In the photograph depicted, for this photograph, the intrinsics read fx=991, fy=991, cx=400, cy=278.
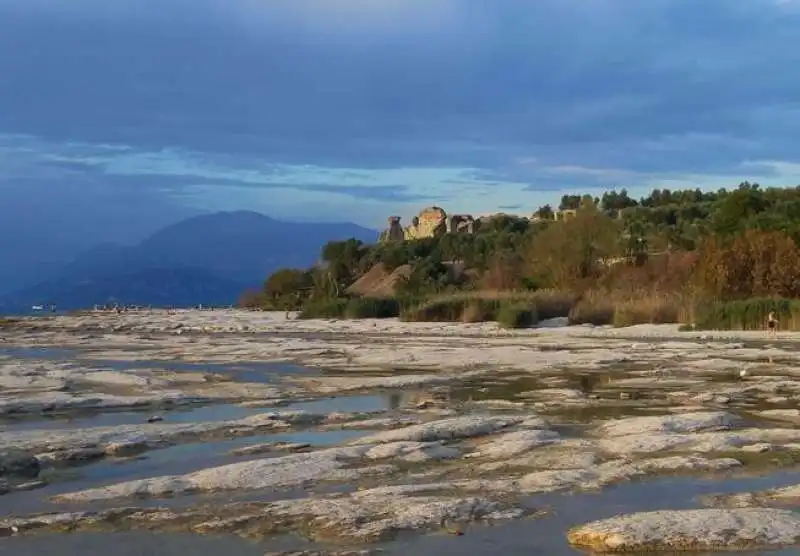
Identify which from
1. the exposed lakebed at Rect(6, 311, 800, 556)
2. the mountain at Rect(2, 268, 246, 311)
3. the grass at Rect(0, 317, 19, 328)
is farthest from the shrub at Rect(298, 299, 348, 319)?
the mountain at Rect(2, 268, 246, 311)

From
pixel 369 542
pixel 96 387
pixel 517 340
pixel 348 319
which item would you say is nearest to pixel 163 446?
pixel 369 542

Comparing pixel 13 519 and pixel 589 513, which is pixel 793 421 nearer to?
pixel 589 513

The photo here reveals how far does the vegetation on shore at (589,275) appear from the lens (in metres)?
32.7

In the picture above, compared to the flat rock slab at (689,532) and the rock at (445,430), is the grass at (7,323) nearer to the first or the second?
the rock at (445,430)

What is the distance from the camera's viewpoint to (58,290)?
623ft

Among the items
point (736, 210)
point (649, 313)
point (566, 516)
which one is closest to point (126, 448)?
point (566, 516)

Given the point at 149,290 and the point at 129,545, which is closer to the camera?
the point at 129,545

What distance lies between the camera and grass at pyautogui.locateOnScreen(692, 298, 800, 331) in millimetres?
28578

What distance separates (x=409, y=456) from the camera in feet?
31.7

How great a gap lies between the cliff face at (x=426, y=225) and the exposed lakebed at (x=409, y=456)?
83.3m

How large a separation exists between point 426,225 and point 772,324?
84.0 meters

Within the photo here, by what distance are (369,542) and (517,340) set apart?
2183 centimetres

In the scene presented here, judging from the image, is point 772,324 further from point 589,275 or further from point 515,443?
point 515,443

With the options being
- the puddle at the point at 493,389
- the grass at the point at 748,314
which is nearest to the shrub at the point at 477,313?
the grass at the point at 748,314
